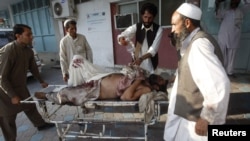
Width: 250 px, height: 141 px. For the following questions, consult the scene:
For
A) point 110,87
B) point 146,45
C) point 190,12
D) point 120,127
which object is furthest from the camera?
point 120,127

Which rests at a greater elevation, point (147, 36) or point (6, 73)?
point (147, 36)

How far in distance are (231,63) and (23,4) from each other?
1085cm

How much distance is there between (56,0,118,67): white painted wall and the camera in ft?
20.9

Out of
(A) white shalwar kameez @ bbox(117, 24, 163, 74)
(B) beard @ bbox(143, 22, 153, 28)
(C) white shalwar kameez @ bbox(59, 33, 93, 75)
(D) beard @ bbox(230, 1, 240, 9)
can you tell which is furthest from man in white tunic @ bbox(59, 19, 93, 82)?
(D) beard @ bbox(230, 1, 240, 9)

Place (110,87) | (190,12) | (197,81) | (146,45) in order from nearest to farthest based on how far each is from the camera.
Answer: (197,81) < (190,12) < (110,87) < (146,45)

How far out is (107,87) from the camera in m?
2.35

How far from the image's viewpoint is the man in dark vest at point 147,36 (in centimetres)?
251

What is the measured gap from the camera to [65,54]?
118 inches

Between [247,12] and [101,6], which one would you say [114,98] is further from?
[101,6]

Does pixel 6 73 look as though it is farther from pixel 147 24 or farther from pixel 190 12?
pixel 190 12

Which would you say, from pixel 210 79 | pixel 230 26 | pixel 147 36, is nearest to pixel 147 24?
pixel 147 36

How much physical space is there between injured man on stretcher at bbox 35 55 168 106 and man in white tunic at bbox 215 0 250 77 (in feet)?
9.69

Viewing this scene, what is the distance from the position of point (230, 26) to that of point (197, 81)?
3.61 meters

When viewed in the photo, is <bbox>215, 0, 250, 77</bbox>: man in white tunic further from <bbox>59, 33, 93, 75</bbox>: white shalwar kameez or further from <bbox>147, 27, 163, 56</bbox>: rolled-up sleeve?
<bbox>59, 33, 93, 75</bbox>: white shalwar kameez
